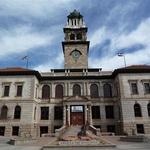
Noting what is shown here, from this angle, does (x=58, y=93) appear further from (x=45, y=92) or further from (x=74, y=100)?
(x=74, y=100)

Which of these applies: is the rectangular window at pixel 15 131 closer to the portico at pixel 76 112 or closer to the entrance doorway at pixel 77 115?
the portico at pixel 76 112

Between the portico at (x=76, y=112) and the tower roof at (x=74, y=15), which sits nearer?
the portico at (x=76, y=112)

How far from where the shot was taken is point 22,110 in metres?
32.0

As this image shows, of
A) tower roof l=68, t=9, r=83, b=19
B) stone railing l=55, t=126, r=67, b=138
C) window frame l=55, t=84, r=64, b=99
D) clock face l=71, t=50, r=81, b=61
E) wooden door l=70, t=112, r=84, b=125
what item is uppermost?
tower roof l=68, t=9, r=83, b=19

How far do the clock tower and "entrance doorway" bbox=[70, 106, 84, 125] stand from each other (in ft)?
36.7

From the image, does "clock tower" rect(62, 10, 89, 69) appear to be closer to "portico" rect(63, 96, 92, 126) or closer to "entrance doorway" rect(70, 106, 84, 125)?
"portico" rect(63, 96, 92, 126)

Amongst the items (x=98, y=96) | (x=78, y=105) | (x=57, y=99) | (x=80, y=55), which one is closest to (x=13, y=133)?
(x=57, y=99)

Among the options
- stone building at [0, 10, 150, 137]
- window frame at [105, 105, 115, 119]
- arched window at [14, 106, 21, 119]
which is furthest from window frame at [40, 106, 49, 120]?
window frame at [105, 105, 115, 119]

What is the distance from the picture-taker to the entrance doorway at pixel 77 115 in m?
34.1

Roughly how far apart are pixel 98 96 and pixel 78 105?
4348 mm

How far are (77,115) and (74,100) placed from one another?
2.85 m

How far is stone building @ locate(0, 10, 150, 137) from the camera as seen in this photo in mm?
31531

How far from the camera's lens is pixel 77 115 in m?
34.6

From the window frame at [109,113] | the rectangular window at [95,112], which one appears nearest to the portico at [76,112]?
the rectangular window at [95,112]
